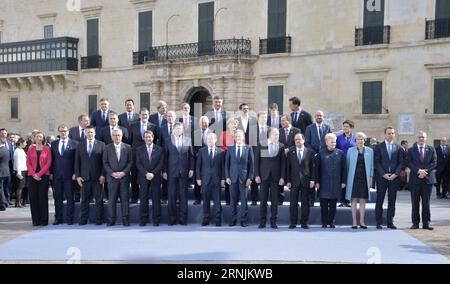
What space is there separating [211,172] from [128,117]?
2449 mm

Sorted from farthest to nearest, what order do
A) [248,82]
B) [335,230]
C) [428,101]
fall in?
1. [248,82]
2. [428,101]
3. [335,230]

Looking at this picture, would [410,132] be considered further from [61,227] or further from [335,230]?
[61,227]

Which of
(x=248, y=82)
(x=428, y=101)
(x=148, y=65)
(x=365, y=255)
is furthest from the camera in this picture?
(x=148, y=65)

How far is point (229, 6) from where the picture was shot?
2583 cm

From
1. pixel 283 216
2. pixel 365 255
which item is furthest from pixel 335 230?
pixel 365 255

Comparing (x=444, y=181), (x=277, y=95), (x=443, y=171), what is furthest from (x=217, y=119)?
(x=277, y=95)

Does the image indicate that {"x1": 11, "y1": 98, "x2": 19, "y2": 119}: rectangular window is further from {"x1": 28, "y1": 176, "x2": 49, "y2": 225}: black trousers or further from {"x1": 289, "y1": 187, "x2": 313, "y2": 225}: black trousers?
{"x1": 289, "y1": 187, "x2": 313, "y2": 225}: black trousers

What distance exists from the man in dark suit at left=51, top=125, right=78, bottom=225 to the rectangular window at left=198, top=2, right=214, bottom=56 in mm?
16040

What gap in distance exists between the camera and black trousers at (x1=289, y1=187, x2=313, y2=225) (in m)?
10.3

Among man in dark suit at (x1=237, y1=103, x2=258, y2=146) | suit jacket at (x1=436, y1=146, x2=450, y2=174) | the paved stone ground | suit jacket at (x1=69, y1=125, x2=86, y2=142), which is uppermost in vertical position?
man in dark suit at (x1=237, y1=103, x2=258, y2=146)

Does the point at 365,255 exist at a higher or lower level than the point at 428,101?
lower

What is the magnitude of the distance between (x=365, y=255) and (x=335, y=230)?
6.64ft

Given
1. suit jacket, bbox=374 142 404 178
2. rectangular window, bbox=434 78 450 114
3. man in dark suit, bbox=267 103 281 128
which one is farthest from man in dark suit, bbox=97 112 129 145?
rectangular window, bbox=434 78 450 114

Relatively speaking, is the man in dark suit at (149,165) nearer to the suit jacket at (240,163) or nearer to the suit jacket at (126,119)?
the suit jacket at (126,119)
